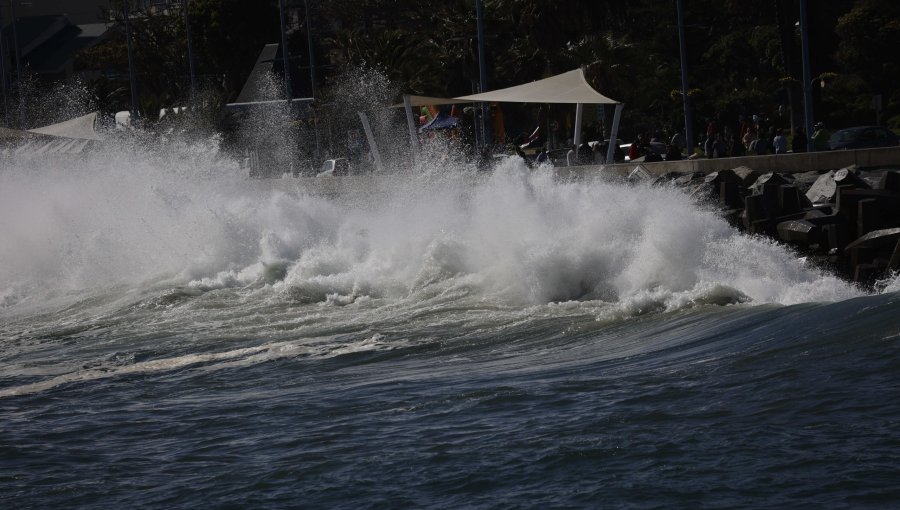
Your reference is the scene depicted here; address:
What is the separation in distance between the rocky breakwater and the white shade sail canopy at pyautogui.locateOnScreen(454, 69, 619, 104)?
34.7 feet

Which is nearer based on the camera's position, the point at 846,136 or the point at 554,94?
the point at 554,94

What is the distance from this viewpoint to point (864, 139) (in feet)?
110

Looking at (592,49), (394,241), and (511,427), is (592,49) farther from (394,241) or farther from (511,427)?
(511,427)

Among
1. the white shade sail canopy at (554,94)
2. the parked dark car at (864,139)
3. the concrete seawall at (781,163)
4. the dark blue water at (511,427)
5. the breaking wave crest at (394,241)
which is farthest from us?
the parked dark car at (864,139)

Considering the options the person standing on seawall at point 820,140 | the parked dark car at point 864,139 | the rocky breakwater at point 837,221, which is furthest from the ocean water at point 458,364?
the parked dark car at point 864,139

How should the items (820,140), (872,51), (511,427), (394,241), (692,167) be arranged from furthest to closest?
1. (872,51)
2. (820,140)
3. (692,167)
4. (394,241)
5. (511,427)

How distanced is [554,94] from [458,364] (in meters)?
20.3

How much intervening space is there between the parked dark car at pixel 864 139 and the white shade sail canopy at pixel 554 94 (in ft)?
21.5

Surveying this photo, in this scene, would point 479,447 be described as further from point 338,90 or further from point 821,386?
point 338,90

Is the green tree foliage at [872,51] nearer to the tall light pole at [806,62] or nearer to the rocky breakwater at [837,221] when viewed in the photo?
the tall light pole at [806,62]

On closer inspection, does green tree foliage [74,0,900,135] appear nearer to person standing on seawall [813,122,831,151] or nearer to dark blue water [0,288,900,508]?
person standing on seawall [813,122,831,151]

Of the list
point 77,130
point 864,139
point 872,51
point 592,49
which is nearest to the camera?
point 864,139

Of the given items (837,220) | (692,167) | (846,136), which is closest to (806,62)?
(846,136)

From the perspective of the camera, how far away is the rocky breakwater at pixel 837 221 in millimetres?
15398
